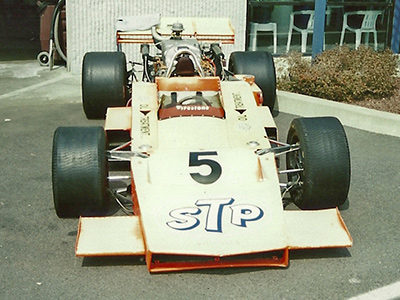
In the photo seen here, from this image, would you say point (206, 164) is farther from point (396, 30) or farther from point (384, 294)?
point (396, 30)

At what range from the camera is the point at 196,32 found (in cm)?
907

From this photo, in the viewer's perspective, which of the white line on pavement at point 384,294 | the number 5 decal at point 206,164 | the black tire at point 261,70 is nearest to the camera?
the white line on pavement at point 384,294

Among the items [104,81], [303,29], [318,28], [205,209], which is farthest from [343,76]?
[205,209]

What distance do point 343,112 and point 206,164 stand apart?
13.3 ft

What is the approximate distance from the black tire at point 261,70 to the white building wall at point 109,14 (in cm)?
338

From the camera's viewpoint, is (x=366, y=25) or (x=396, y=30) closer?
(x=396, y=30)

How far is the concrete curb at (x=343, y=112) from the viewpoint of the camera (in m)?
8.48

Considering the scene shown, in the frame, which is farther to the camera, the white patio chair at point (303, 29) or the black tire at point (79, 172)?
the white patio chair at point (303, 29)

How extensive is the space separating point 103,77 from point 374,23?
7150 millimetres

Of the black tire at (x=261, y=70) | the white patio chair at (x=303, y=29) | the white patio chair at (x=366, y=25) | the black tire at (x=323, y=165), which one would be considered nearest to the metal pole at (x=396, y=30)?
the white patio chair at (x=366, y=25)

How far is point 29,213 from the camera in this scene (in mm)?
5887

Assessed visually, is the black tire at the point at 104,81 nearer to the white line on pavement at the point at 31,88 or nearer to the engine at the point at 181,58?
the engine at the point at 181,58

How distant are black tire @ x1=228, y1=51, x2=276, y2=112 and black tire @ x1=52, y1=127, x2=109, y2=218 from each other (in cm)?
384

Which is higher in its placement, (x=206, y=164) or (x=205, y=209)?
(x=206, y=164)
